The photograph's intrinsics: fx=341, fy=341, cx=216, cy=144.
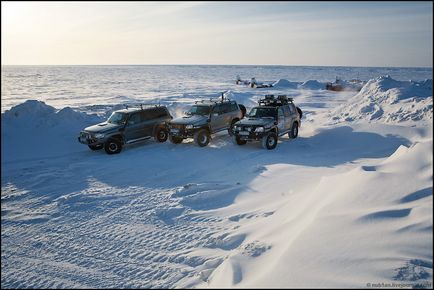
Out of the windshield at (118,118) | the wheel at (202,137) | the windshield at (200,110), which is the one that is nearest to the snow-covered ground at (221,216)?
the wheel at (202,137)

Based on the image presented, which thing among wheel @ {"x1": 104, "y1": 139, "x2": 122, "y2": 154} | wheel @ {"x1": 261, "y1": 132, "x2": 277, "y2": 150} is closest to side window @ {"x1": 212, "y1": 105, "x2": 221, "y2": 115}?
wheel @ {"x1": 261, "y1": 132, "x2": 277, "y2": 150}

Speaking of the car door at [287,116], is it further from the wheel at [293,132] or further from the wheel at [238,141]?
the wheel at [238,141]

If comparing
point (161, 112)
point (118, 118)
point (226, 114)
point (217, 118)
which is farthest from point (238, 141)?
point (118, 118)

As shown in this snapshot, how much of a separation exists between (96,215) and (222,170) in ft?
14.8

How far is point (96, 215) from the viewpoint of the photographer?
7805 millimetres

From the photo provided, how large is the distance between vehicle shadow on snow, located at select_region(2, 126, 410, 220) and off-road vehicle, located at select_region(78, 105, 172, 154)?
429 mm

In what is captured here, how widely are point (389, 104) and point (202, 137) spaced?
31.4 feet

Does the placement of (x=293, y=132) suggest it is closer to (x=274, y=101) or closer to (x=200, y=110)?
(x=274, y=101)

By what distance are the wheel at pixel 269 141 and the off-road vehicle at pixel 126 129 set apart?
179 inches

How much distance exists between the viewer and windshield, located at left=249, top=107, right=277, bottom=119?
1447 cm

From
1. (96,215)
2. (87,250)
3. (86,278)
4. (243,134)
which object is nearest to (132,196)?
(96,215)

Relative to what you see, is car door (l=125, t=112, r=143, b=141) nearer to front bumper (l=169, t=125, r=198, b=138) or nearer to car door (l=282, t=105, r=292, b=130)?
front bumper (l=169, t=125, r=198, b=138)

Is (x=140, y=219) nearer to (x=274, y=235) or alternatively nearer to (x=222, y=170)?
(x=274, y=235)

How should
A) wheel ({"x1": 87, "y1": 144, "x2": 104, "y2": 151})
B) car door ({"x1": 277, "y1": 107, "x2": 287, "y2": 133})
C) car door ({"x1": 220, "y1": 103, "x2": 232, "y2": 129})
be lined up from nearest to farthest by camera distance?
1. wheel ({"x1": 87, "y1": 144, "x2": 104, "y2": 151})
2. car door ({"x1": 277, "y1": 107, "x2": 287, "y2": 133})
3. car door ({"x1": 220, "y1": 103, "x2": 232, "y2": 129})
